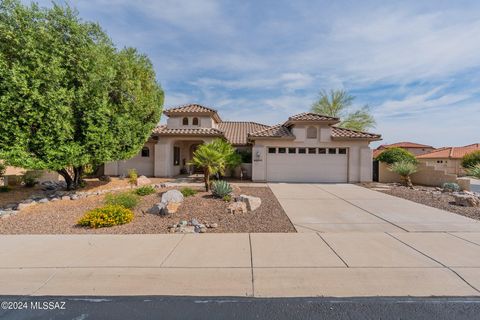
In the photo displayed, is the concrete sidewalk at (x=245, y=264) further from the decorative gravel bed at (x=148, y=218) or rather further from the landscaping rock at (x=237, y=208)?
the landscaping rock at (x=237, y=208)

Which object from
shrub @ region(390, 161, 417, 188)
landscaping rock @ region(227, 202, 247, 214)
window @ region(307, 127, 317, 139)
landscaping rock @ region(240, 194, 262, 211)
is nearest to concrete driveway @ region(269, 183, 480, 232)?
landscaping rock @ region(240, 194, 262, 211)

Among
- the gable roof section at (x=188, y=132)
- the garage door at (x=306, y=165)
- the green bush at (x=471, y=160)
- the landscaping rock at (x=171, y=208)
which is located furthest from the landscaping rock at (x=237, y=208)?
the green bush at (x=471, y=160)

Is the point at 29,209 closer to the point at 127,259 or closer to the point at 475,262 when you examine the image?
the point at 127,259

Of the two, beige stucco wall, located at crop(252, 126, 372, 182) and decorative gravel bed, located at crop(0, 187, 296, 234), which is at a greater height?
beige stucco wall, located at crop(252, 126, 372, 182)

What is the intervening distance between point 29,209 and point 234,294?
8736 millimetres

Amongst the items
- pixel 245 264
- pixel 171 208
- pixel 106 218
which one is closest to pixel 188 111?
pixel 171 208

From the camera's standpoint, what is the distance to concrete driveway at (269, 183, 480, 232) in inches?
249

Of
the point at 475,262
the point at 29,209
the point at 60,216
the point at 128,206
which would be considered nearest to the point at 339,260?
the point at 475,262

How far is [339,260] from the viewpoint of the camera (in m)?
4.37

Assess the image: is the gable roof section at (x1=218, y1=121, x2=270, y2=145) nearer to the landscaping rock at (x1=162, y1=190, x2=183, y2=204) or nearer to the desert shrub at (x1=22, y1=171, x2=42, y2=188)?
the landscaping rock at (x1=162, y1=190, x2=183, y2=204)

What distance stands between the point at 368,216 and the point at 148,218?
711 cm

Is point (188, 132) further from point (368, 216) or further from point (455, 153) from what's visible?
point (455, 153)

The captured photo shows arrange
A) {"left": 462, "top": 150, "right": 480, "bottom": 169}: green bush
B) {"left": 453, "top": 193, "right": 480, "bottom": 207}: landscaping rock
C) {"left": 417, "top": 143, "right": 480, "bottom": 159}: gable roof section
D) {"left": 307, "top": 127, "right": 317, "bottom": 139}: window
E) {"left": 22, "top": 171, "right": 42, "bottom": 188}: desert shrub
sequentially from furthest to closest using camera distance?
{"left": 417, "top": 143, "right": 480, "bottom": 159}: gable roof section, {"left": 462, "top": 150, "right": 480, "bottom": 169}: green bush, {"left": 307, "top": 127, "right": 317, "bottom": 139}: window, {"left": 22, "top": 171, "right": 42, "bottom": 188}: desert shrub, {"left": 453, "top": 193, "right": 480, "bottom": 207}: landscaping rock

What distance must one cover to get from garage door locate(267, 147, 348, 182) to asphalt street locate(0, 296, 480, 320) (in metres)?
12.8
